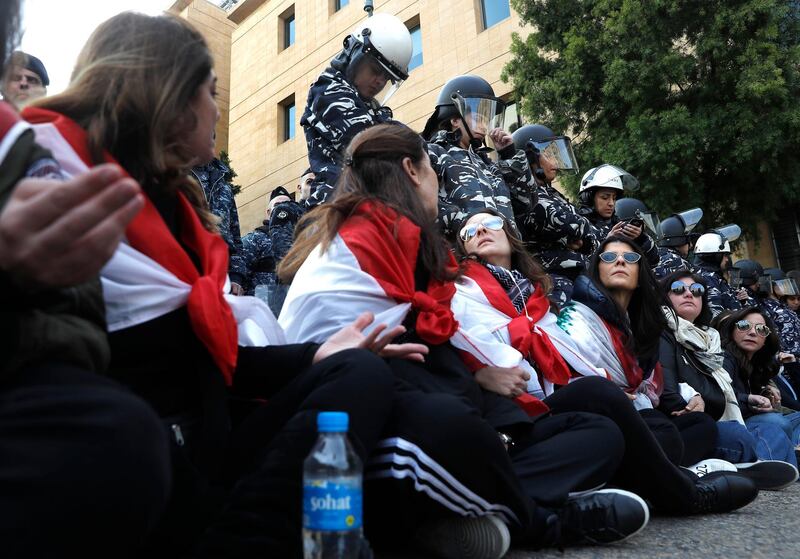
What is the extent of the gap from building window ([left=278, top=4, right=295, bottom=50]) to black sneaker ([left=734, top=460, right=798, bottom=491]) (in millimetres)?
21689

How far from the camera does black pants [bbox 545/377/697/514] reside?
8.18ft

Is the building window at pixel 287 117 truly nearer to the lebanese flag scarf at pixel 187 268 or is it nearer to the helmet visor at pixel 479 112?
the helmet visor at pixel 479 112

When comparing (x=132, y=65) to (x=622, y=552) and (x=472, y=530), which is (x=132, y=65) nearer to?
(x=472, y=530)

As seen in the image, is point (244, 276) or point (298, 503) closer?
point (298, 503)

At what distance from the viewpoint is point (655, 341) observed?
3.69 metres

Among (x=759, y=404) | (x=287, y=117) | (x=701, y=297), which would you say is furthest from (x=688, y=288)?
(x=287, y=117)

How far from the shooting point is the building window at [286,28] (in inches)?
898

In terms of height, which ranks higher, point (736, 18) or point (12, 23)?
point (736, 18)

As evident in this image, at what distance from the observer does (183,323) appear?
5.15ft

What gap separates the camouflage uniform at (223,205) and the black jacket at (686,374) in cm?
280

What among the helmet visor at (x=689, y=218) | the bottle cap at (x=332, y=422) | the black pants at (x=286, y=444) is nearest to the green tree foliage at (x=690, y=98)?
the helmet visor at (x=689, y=218)

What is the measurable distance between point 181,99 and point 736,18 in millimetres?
11907

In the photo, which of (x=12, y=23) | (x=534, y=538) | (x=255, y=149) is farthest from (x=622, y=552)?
(x=255, y=149)

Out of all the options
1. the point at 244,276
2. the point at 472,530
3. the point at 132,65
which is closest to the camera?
the point at 132,65
